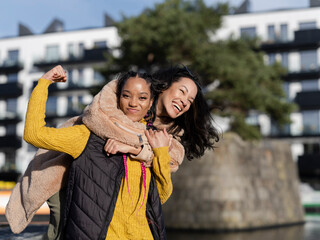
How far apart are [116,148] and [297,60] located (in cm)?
3652

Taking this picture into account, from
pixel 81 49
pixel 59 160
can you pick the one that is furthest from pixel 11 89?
pixel 59 160

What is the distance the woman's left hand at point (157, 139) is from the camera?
8.36 feet

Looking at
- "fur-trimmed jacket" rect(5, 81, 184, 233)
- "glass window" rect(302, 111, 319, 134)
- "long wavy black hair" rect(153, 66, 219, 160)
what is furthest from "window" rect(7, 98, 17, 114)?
"fur-trimmed jacket" rect(5, 81, 184, 233)

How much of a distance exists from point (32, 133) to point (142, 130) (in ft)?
1.96

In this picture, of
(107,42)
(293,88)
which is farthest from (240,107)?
(107,42)

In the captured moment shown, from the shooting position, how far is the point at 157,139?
101 inches

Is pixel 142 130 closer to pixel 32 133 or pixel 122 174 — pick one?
pixel 122 174

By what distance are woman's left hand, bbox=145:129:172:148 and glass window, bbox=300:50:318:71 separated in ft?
115

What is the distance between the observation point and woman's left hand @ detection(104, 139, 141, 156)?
238 cm

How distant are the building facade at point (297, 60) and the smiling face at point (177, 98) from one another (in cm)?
3224

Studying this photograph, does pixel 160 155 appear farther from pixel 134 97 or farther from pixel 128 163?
pixel 134 97

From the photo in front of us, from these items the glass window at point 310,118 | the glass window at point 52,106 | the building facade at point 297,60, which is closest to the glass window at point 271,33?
the building facade at point 297,60

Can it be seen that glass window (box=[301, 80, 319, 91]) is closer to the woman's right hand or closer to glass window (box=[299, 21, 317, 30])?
glass window (box=[299, 21, 317, 30])

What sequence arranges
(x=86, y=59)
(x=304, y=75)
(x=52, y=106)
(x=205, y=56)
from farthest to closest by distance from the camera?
(x=52, y=106), (x=86, y=59), (x=304, y=75), (x=205, y=56)
